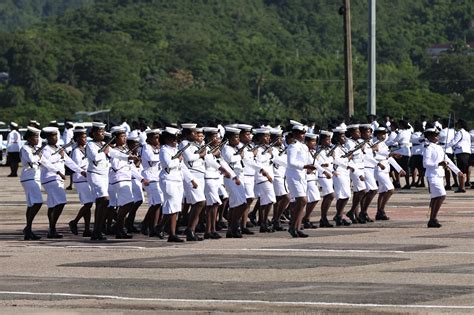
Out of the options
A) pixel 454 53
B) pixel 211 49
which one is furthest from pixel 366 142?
pixel 211 49

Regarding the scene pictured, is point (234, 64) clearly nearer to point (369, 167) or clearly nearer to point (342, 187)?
point (369, 167)

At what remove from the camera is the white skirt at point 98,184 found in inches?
984

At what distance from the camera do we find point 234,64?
166 metres

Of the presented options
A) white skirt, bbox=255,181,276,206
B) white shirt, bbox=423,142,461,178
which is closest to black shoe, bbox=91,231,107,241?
white skirt, bbox=255,181,276,206

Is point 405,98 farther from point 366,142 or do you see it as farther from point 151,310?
point 151,310

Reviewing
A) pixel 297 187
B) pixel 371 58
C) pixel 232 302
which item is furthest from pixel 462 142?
pixel 232 302

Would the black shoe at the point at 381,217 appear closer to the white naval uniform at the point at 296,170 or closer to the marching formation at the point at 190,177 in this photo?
the marching formation at the point at 190,177

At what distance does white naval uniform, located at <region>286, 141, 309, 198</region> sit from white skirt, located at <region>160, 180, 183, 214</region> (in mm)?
1896

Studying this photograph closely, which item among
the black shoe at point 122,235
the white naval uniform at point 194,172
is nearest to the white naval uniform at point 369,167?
the white naval uniform at point 194,172

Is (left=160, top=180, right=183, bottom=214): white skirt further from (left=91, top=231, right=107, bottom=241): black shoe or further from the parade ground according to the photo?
(left=91, top=231, right=107, bottom=241): black shoe

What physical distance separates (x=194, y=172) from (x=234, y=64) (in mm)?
141647

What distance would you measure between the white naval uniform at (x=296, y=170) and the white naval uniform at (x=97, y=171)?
2901mm

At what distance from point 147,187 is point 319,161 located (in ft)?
11.0

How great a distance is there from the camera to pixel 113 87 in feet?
500
